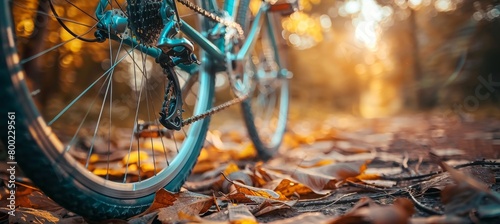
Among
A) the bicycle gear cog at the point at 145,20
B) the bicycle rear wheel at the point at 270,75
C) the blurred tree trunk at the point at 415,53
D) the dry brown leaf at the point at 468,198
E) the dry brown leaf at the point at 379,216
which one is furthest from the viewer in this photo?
the blurred tree trunk at the point at 415,53

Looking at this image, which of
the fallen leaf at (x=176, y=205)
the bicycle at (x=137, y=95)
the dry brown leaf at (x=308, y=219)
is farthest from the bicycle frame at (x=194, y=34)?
the dry brown leaf at (x=308, y=219)

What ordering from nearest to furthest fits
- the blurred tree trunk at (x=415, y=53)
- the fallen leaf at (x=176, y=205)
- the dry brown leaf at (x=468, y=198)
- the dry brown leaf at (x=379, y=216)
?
the dry brown leaf at (x=379, y=216), the dry brown leaf at (x=468, y=198), the fallen leaf at (x=176, y=205), the blurred tree trunk at (x=415, y=53)

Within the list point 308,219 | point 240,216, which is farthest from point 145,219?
point 308,219

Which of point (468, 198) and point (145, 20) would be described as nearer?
point (468, 198)

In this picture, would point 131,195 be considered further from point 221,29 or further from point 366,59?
point 366,59

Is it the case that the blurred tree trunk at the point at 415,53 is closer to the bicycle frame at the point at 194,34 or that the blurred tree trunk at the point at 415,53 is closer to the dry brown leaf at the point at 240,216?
the bicycle frame at the point at 194,34

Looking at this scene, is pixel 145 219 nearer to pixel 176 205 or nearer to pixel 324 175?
pixel 176 205

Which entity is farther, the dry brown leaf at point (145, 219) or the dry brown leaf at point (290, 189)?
the dry brown leaf at point (290, 189)

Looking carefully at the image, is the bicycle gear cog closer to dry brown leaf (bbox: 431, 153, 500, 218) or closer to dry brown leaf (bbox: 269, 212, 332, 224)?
dry brown leaf (bbox: 269, 212, 332, 224)

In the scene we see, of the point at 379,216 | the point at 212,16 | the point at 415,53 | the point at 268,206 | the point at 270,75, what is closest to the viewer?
the point at 379,216

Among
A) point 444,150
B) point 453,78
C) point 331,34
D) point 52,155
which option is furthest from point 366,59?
point 52,155

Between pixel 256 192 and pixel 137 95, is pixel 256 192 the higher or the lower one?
the lower one

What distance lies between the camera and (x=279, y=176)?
1449 millimetres

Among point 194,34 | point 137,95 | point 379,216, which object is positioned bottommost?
point 379,216
